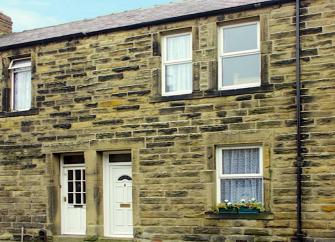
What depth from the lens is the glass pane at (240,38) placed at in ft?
40.4

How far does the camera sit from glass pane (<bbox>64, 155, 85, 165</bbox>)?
14.4m

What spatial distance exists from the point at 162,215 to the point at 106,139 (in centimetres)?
226

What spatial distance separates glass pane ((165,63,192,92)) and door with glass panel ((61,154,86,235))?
9.80 feet

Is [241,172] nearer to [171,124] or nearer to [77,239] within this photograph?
[171,124]

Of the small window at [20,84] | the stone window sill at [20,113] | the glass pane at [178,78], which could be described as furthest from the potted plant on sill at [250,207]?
the small window at [20,84]

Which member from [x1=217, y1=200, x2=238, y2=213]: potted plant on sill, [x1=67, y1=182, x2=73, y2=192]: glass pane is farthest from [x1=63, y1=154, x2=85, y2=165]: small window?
[x1=217, y1=200, x2=238, y2=213]: potted plant on sill

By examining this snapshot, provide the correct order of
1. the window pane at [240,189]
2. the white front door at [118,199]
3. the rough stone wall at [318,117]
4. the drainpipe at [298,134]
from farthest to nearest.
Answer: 1. the white front door at [118,199]
2. the window pane at [240,189]
3. the drainpipe at [298,134]
4. the rough stone wall at [318,117]

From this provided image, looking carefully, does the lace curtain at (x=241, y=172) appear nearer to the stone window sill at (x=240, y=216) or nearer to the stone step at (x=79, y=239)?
the stone window sill at (x=240, y=216)

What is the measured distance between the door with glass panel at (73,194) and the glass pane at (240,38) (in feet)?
15.1

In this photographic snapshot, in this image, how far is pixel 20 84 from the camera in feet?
50.5

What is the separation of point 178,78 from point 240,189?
2.87 metres

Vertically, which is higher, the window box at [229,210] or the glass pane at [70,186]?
the glass pane at [70,186]

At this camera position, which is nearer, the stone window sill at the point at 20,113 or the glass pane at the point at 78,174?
the glass pane at the point at 78,174

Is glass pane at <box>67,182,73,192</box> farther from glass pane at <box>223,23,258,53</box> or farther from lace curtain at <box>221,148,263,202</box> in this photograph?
glass pane at <box>223,23,258,53</box>
